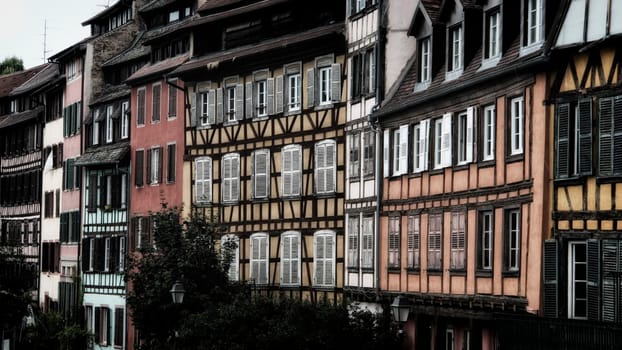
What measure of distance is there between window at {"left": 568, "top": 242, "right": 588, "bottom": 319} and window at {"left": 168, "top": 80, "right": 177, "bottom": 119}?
30938 millimetres

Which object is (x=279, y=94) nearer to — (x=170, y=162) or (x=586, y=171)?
(x=170, y=162)

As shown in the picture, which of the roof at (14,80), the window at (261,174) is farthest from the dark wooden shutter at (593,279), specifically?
the roof at (14,80)

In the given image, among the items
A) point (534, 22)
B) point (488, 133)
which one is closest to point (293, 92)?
point (488, 133)

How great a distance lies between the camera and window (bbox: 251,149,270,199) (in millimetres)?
54938

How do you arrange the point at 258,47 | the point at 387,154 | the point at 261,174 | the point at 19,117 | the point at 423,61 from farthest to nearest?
the point at 19,117, the point at 261,174, the point at 258,47, the point at 387,154, the point at 423,61

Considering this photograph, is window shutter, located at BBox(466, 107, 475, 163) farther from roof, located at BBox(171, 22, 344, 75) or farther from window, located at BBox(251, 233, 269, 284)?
window, located at BBox(251, 233, 269, 284)

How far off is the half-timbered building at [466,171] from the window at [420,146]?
0.17 ft

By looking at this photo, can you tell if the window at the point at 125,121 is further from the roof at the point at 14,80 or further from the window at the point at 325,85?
the roof at the point at 14,80

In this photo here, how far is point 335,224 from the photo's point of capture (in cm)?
5072

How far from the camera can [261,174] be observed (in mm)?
55344

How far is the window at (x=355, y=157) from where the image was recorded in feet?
159

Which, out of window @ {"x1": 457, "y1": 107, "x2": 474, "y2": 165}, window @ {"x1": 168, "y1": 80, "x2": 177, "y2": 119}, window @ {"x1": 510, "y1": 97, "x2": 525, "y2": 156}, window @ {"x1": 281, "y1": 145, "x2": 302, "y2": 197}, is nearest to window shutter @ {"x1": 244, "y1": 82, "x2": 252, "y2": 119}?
window @ {"x1": 281, "y1": 145, "x2": 302, "y2": 197}

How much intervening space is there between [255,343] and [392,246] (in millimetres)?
4643

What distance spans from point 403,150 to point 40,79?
5140 cm
